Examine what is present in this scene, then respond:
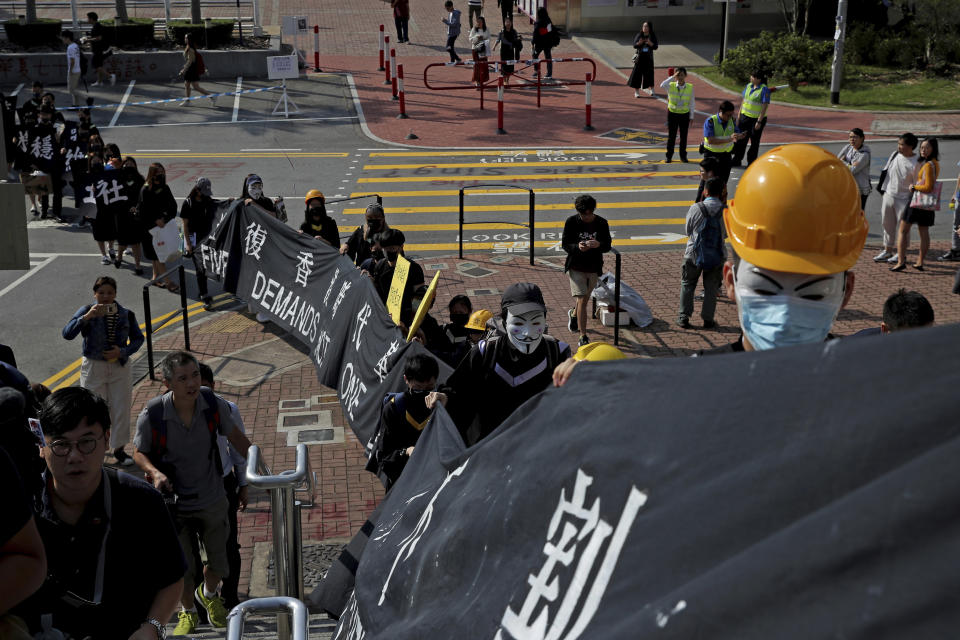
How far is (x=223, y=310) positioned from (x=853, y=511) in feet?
42.9

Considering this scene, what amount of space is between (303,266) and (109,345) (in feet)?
9.49

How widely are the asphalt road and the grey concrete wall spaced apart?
203 cm

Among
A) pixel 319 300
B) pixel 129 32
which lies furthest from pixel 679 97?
pixel 129 32

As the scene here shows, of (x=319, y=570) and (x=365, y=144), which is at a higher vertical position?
(x=365, y=144)

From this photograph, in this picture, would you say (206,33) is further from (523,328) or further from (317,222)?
(523,328)

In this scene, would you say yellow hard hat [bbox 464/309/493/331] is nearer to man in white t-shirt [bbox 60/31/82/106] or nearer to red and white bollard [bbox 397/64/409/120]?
red and white bollard [bbox 397/64/409/120]

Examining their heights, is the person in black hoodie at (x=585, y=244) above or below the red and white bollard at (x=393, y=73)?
below

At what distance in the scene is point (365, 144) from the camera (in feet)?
76.9

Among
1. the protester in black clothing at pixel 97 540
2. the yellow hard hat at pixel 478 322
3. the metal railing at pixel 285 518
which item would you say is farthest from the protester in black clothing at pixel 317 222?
the protester in black clothing at pixel 97 540

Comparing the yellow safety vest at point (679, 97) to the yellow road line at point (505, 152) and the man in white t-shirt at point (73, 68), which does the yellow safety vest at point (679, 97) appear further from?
the man in white t-shirt at point (73, 68)

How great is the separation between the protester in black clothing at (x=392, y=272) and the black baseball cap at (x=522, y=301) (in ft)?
9.02

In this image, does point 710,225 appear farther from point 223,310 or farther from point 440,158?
point 440,158

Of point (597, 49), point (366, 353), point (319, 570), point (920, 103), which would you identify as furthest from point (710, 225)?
point (597, 49)

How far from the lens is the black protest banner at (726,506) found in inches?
52.5
